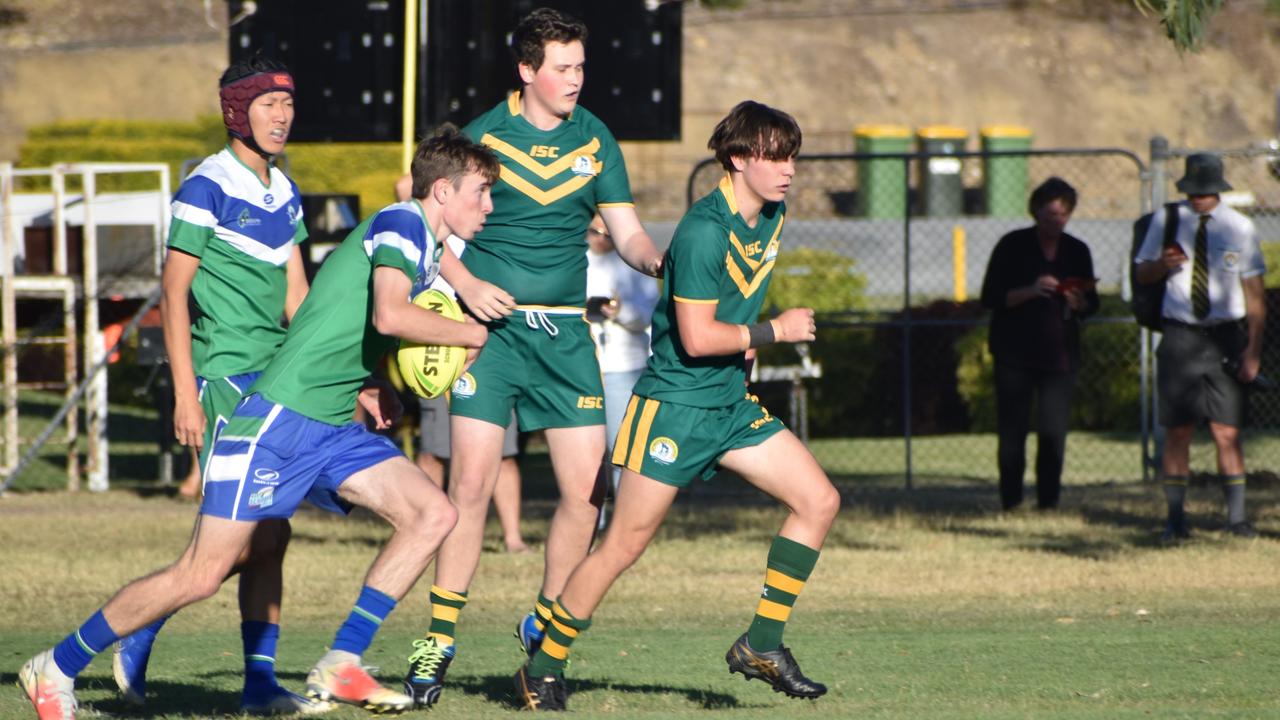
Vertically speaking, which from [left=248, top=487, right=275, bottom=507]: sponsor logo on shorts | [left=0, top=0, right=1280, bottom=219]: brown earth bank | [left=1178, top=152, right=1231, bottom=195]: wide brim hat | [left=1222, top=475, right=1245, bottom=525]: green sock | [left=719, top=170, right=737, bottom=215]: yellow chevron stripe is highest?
[left=0, top=0, right=1280, bottom=219]: brown earth bank

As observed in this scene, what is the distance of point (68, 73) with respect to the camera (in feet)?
138

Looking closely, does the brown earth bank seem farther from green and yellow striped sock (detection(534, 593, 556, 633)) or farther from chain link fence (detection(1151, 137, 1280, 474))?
green and yellow striped sock (detection(534, 593, 556, 633))

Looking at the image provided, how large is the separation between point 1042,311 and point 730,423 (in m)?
6.01

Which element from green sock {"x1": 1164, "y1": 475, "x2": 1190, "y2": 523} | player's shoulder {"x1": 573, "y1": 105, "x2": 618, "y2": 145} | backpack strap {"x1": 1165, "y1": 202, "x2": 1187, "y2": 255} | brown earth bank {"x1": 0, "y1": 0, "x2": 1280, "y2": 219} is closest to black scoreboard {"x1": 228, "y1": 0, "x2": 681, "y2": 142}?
backpack strap {"x1": 1165, "y1": 202, "x2": 1187, "y2": 255}

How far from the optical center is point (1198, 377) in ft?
33.3

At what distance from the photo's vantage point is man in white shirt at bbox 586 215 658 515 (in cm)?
1054

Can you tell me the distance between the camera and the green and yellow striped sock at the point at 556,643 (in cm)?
590

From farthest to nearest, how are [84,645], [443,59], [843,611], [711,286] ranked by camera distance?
[443,59] → [843,611] → [711,286] → [84,645]

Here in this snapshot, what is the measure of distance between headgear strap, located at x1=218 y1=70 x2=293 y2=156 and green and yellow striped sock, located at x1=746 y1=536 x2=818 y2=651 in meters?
2.26

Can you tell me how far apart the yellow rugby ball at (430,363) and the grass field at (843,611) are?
1.21 meters

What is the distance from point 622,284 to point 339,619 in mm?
3012

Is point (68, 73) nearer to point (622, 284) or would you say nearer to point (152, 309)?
point (152, 309)

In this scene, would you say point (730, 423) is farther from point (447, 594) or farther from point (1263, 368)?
point (1263, 368)

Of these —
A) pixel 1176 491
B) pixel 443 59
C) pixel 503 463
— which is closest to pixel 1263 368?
pixel 1176 491
